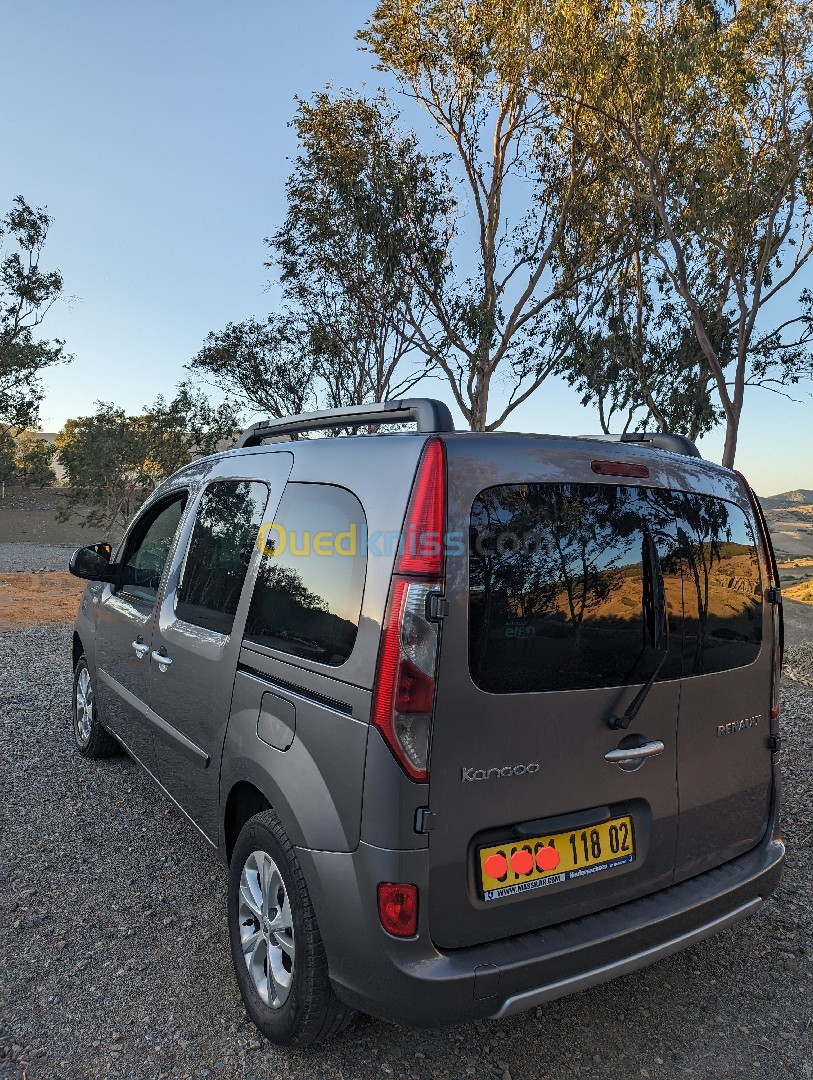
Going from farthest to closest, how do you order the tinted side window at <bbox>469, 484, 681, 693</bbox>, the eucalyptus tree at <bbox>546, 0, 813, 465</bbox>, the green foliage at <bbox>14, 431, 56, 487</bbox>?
the green foliage at <bbox>14, 431, 56, 487</bbox>
the eucalyptus tree at <bbox>546, 0, 813, 465</bbox>
the tinted side window at <bbox>469, 484, 681, 693</bbox>

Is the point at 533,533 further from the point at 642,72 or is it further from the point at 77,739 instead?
the point at 642,72

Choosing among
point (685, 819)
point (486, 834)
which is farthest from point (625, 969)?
point (486, 834)

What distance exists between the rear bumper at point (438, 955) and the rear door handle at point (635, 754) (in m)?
0.43

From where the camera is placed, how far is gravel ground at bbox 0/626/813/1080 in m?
2.34

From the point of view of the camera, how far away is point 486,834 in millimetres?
2018

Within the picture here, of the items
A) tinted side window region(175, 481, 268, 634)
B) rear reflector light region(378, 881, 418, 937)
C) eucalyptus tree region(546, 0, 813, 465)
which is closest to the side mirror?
tinted side window region(175, 481, 268, 634)

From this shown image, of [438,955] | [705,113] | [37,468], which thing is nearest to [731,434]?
[705,113]

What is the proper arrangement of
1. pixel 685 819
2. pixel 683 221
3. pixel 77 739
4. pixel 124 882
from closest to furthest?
1. pixel 685 819
2. pixel 124 882
3. pixel 77 739
4. pixel 683 221

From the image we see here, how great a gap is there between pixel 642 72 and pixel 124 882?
16141 mm

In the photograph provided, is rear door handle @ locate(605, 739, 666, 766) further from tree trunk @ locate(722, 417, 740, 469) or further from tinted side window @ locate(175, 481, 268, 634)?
tree trunk @ locate(722, 417, 740, 469)

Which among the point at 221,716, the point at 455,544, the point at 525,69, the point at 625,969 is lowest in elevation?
the point at 625,969

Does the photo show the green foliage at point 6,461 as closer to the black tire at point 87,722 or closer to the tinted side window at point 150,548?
the black tire at point 87,722

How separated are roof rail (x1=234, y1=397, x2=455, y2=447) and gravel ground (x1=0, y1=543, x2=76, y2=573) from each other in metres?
19.0

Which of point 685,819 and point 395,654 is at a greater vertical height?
point 395,654
